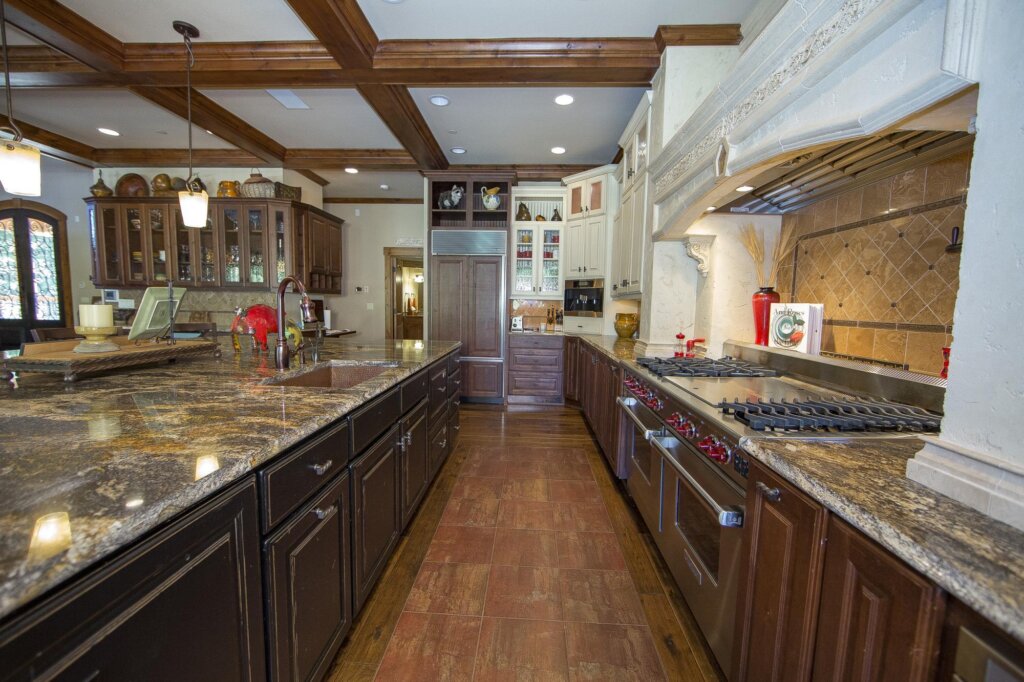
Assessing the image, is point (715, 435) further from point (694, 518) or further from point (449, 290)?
point (449, 290)

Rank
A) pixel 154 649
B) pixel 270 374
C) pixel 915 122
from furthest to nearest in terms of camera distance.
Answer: pixel 270 374 < pixel 915 122 < pixel 154 649

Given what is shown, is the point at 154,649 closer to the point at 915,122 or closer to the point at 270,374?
the point at 270,374

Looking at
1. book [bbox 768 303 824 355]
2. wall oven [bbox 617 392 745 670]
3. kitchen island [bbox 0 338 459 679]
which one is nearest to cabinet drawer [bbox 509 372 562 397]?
wall oven [bbox 617 392 745 670]

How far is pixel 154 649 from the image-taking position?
678mm

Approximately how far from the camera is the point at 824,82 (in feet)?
4.00

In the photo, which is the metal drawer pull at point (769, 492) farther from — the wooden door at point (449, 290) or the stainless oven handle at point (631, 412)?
the wooden door at point (449, 290)

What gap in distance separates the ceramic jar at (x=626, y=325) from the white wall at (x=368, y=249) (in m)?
3.88

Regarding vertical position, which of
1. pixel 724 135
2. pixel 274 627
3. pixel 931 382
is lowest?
pixel 274 627

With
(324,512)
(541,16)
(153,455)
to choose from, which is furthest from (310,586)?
(541,16)

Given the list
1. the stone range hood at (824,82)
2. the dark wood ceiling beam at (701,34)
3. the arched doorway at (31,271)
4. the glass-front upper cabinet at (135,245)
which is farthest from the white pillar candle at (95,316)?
the arched doorway at (31,271)

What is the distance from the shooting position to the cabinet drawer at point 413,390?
6.34 feet

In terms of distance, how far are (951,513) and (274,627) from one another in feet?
4.61

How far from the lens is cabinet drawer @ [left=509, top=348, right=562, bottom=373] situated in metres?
4.99

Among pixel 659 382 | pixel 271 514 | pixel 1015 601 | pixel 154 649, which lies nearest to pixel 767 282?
pixel 659 382
